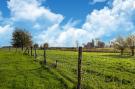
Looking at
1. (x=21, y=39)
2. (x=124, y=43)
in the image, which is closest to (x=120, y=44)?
(x=124, y=43)

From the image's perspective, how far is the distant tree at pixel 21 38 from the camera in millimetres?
129212

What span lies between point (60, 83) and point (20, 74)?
6.83 meters

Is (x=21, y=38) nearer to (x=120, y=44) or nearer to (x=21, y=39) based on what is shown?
(x=21, y=39)

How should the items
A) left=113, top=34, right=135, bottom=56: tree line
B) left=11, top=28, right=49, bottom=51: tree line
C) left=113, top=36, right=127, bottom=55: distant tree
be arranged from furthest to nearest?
left=11, top=28, right=49, bottom=51: tree line < left=113, top=36, right=127, bottom=55: distant tree < left=113, top=34, right=135, bottom=56: tree line

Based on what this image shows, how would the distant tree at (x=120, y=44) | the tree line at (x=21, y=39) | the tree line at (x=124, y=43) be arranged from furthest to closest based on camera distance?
the tree line at (x=21, y=39) → the distant tree at (x=120, y=44) → the tree line at (x=124, y=43)

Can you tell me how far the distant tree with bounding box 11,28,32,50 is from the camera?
129 meters

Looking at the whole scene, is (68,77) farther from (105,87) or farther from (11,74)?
(11,74)

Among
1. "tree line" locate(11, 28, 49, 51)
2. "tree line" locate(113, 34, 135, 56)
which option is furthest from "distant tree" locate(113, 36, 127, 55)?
"tree line" locate(11, 28, 49, 51)

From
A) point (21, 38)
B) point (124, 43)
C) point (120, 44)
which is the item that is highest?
point (21, 38)

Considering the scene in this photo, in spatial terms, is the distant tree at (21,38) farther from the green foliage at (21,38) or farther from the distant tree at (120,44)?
the distant tree at (120,44)

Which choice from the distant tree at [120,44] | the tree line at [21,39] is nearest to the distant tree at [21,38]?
the tree line at [21,39]

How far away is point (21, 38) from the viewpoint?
13112cm

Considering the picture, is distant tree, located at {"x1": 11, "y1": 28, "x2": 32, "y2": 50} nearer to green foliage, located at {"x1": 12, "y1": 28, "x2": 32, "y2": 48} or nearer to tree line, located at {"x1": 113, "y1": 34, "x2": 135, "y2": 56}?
green foliage, located at {"x1": 12, "y1": 28, "x2": 32, "y2": 48}

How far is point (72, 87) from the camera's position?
21.8 metres
